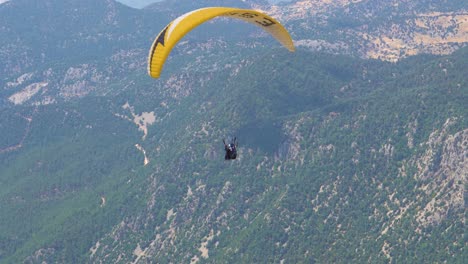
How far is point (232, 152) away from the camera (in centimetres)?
12069

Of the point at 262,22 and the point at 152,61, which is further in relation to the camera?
the point at 262,22

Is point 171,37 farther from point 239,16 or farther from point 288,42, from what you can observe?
point 288,42

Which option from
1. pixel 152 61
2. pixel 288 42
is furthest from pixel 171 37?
pixel 288 42

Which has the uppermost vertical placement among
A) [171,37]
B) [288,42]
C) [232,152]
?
[171,37]

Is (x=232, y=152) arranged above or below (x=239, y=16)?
below

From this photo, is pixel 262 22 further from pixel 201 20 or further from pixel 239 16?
pixel 201 20

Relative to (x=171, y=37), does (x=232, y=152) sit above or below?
below

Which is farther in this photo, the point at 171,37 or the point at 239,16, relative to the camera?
the point at 239,16

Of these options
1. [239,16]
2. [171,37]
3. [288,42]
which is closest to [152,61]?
[171,37]

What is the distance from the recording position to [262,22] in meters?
133

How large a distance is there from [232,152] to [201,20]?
22.5m

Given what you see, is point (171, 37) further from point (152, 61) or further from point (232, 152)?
point (232, 152)

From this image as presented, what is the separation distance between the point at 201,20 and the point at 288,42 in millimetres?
22706

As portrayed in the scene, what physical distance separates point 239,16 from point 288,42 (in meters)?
11.7
